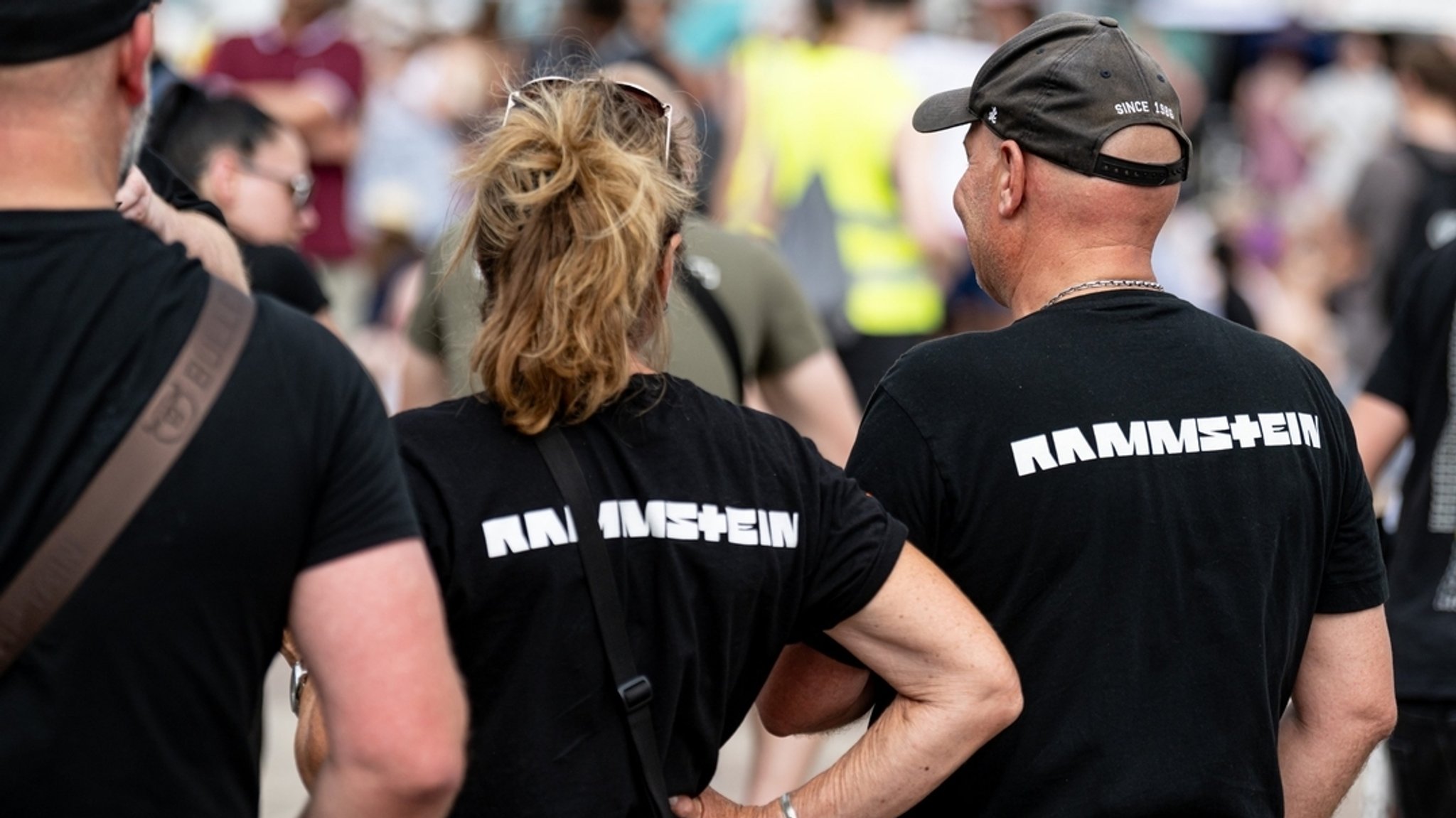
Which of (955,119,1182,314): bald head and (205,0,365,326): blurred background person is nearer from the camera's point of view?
(955,119,1182,314): bald head

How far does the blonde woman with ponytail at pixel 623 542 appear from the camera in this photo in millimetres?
2361

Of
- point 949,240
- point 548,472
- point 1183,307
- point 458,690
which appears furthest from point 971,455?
point 949,240

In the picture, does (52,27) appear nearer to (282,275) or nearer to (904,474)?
(904,474)

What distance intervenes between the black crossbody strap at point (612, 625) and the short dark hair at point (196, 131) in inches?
95.6

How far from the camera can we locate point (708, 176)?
743 centimetres

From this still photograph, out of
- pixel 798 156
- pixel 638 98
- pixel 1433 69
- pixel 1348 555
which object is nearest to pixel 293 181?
pixel 638 98

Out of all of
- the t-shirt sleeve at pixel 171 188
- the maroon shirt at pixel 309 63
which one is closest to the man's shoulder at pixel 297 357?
the t-shirt sleeve at pixel 171 188

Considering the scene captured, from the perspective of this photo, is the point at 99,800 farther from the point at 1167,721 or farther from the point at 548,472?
the point at 1167,721

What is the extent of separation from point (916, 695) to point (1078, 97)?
909 millimetres

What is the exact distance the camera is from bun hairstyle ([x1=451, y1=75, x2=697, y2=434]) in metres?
2.41

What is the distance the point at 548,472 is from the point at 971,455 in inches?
24.2

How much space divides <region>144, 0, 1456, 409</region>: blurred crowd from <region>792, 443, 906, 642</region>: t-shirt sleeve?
0.72m

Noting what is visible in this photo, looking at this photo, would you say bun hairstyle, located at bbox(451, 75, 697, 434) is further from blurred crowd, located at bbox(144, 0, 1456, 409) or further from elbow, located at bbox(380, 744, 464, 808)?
elbow, located at bbox(380, 744, 464, 808)

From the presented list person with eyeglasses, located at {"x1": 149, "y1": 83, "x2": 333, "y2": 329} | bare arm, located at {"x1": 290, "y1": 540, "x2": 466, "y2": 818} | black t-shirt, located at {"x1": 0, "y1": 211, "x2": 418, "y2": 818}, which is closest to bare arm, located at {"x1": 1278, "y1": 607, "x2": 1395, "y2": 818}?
bare arm, located at {"x1": 290, "y1": 540, "x2": 466, "y2": 818}
